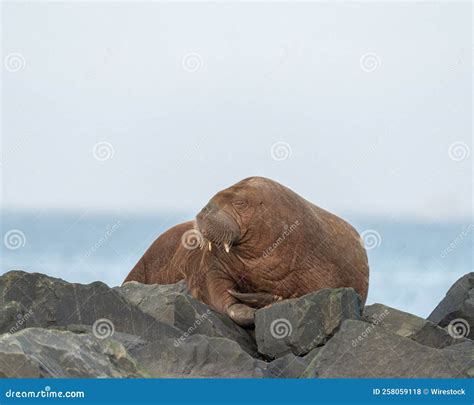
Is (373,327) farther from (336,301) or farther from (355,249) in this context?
(355,249)

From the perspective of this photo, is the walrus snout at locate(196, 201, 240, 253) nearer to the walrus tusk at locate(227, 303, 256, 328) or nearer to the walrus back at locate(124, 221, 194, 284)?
the walrus tusk at locate(227, 303, 256, 328)

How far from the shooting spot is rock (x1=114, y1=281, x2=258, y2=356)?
11250 millimetres

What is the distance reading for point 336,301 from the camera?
10938 mm

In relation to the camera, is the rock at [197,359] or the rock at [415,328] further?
the rock at [415,328]

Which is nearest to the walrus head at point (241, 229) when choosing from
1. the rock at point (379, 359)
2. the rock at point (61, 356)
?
the rock at point (379, 359)

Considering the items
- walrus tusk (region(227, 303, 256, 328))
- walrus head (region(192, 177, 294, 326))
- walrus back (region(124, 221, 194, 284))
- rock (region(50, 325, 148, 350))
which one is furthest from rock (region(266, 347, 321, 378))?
walrus back (region(124, 221, 194, 284))

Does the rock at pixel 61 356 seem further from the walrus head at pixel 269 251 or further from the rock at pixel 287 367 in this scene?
the walrus head at pixel 269 251

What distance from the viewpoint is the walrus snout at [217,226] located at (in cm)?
1252

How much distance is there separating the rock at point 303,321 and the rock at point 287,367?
0.72 metres

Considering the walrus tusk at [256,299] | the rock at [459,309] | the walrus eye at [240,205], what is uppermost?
the walrus eye at [240,205]

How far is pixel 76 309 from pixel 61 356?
96.0 inches

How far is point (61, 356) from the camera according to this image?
8.68m

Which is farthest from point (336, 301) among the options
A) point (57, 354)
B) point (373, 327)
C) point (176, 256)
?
point (176, 256)

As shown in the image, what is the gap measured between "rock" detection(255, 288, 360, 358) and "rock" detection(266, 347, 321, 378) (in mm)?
718
